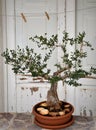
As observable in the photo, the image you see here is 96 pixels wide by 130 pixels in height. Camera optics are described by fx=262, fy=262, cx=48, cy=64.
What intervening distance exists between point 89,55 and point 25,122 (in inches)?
50.3

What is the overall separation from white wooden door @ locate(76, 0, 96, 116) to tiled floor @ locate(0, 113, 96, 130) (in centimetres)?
88

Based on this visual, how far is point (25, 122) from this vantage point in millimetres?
2324

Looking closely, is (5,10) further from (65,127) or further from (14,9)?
(65,127)

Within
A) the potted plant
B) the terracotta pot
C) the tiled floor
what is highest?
the potted plant

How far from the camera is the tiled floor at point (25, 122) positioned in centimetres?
222

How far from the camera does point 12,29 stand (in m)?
3.25

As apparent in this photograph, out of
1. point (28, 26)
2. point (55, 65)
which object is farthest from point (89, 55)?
point (55, 65)

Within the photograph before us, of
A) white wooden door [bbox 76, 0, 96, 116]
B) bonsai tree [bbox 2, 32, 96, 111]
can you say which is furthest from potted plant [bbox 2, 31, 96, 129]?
white wooden door [bbox 76, 0, 96, 116]

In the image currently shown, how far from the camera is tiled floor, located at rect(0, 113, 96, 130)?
2223mm

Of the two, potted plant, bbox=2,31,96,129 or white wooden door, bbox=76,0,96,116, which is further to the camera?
white wooden door, bbox=76,0,96,116

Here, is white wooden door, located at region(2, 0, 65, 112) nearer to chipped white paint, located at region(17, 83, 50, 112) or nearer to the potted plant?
chipped white paint, located at region(17, 83, 50, 112)

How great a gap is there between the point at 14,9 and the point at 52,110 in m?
1.53

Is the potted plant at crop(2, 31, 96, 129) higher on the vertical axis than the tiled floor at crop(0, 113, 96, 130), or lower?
higher

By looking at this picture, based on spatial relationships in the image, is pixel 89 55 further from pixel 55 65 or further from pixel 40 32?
pixel 55 65
